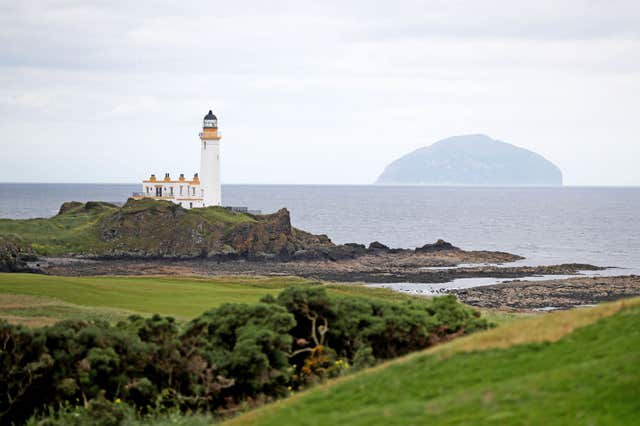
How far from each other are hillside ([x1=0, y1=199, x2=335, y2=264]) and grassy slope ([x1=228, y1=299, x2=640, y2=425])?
64.1 m

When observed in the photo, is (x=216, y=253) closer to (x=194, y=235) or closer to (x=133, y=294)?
(x=194, y=235)

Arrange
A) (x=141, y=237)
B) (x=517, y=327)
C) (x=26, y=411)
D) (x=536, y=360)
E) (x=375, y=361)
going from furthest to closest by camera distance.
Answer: (x=141, y=237)
(x=375, y=361)
(x=26, y=411)
(x=517, y=327)
(x=536, y=360)

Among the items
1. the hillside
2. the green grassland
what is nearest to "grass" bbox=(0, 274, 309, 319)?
the green grassland

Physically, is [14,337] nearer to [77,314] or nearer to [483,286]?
[77,314]

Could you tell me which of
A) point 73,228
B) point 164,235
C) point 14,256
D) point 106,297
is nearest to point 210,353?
point 106,297

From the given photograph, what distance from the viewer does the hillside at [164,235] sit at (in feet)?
263

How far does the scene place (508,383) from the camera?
1252 centimetres

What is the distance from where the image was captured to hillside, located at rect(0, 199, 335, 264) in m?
80.1

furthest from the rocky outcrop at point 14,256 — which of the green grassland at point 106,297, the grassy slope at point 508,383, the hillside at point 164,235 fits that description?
the grassy slope at point 508,383

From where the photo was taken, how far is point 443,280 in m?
65.1

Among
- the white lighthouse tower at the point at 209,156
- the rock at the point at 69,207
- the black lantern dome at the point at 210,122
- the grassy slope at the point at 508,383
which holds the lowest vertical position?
the grassy slope at the point at 508,383

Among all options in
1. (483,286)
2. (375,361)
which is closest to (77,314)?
(375,361)

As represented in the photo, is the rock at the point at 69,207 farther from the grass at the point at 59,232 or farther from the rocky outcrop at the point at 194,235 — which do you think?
the rocky outcrop at the point at 194,235

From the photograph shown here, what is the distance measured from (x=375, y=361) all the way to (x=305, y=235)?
70791 millimetres
